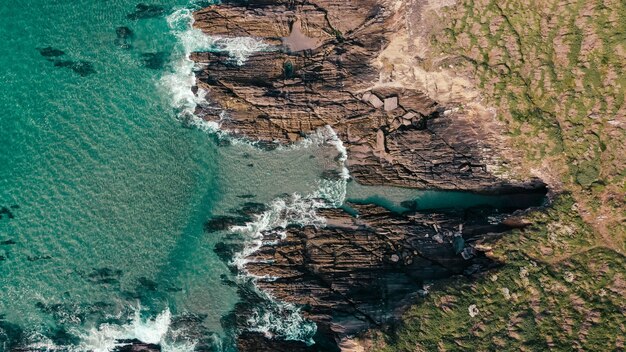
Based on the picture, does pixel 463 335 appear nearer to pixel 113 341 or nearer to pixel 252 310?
pixel 252 310

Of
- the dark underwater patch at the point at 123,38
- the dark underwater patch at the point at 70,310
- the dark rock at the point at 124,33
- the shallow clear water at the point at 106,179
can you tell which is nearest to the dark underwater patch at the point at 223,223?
the shallow clear water at the point at 106,179

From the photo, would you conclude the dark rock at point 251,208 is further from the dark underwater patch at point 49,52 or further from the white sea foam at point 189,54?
the dark underwater patch at point 49,52

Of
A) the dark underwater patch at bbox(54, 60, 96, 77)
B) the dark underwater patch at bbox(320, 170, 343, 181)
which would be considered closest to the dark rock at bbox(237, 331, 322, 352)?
the dark underwater patch at bbox(320, 170, 343, 181)

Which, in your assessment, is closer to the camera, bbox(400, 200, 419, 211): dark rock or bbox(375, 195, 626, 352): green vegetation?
bbox(375, 195, 626, 352): green vegetation

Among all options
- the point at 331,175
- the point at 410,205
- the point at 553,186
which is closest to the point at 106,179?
the point at 331,175

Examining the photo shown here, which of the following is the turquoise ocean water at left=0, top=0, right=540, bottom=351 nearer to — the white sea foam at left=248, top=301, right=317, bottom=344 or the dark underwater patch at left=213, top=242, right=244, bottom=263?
the white sea foam at left=248, top=301, right=317, bottom=344

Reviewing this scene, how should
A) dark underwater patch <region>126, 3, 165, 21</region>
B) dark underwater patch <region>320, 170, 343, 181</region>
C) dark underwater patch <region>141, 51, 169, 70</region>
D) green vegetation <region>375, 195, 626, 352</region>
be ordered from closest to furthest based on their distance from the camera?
green vegetation <region>375, 195, 626, 352</region> < dark underwater patch <region>320, 170, 343, 181</region> < dark underwater patch <region>141, 51, 169, 70</region> < dark underwater patch <region>126, 3, 165, 21</region>
